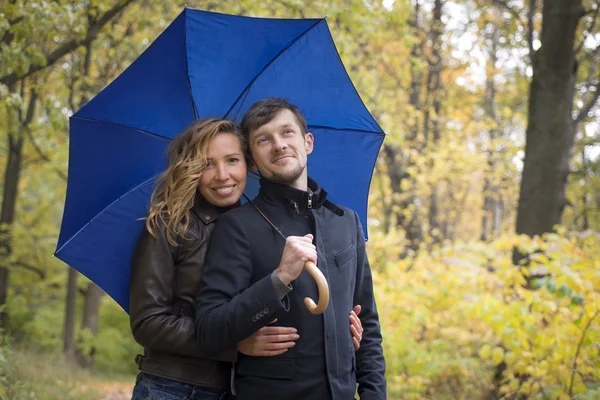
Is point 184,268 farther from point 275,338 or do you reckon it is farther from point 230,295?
point 275,338

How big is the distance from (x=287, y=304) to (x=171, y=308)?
22.0 inches

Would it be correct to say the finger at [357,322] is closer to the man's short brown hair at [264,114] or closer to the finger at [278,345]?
the finger at [278,345]

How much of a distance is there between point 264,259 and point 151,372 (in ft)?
2.45

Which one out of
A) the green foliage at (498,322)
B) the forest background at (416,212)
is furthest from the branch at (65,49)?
the green foliage at (498,322)

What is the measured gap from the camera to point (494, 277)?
6.86 m

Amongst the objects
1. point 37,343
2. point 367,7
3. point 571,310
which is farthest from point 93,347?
point 571,310

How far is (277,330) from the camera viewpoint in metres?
2.58

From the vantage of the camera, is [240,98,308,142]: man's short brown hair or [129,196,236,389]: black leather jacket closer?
[129,196,236,389]: black leather jacket

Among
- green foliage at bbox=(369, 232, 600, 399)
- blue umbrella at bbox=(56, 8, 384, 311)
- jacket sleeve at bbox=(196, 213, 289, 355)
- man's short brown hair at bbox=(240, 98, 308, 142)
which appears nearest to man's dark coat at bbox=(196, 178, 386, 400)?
jacket sleeve at bbox=(196, 213, 289, 355)

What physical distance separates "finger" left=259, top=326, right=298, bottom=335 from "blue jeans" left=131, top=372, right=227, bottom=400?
0.44 metres

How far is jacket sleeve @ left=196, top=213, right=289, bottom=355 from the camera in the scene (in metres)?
2.40

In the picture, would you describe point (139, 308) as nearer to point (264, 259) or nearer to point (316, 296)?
point (264, 259)

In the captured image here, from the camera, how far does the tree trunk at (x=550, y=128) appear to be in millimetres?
7582

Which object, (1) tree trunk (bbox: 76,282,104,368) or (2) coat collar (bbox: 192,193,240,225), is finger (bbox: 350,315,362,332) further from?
(1) tree trunk (bbox: 76,282,104,368)
